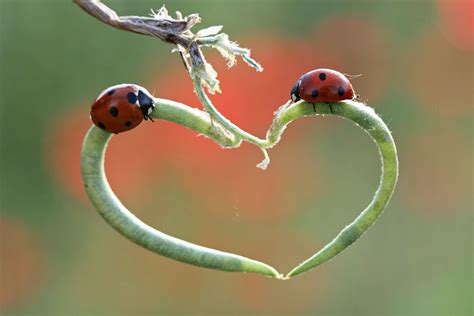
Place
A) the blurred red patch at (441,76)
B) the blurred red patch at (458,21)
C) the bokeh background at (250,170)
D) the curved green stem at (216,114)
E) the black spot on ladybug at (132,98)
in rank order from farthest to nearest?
the blurred red patch at (441,76)
the blurred red patch at (458,21)
the bokeh background at (250,170)
the black spot on ladybug at (132,98)
the curved green stem at (216,114)

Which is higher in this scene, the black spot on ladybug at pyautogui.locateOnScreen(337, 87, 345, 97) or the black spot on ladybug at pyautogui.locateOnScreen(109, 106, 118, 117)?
the black spot on ladybug at pyautogui.locateOnScreen(337, 87, 345, 97)

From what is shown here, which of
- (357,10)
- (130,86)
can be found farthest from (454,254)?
(130,86)

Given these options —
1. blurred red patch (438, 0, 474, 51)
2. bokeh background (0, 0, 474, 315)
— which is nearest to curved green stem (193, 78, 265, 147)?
bokeh background (0, 0, 474, 315)

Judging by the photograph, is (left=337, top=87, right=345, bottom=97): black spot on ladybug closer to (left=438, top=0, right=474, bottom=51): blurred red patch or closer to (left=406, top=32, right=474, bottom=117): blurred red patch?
(left=438, top=0, right=474, bottom=51): blurred red patch

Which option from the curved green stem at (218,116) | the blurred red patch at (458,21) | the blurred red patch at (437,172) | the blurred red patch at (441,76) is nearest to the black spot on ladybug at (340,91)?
the curved green stem at (218,116)

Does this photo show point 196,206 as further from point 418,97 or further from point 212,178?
point 418,97

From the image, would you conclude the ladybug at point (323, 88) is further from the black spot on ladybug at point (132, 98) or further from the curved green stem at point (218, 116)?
the black spot on ladybug at point (132, 98)
